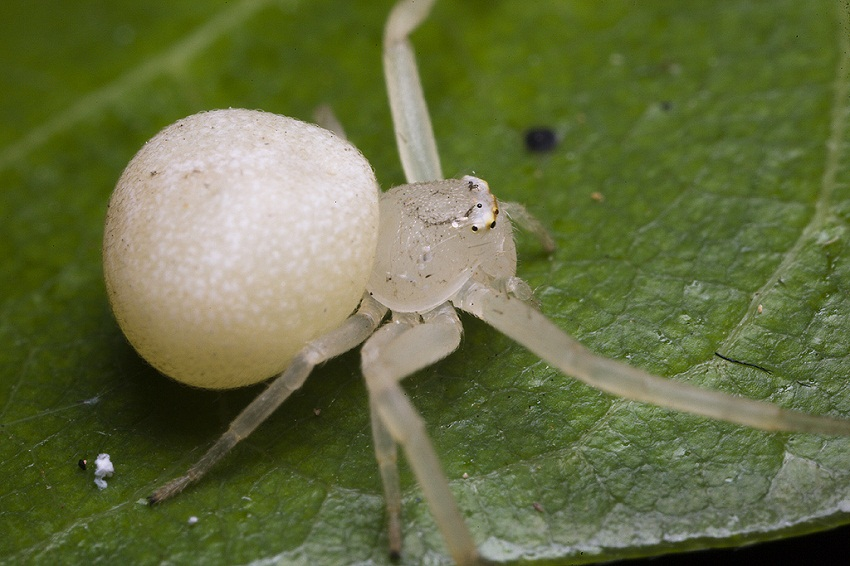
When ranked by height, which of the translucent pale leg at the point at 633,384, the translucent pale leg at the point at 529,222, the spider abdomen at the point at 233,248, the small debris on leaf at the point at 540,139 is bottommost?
the translucent pale leg at the point at 633,384

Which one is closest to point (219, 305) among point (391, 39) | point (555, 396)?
point (555, 396)

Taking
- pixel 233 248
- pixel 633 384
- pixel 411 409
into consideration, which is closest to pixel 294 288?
pixel 233 248

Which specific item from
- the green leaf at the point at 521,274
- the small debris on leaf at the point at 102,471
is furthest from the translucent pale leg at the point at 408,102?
the small debris on leaf at the point at 102,471

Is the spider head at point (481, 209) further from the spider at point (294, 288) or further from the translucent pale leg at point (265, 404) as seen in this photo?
the translucent pale leg at point (265, 404)

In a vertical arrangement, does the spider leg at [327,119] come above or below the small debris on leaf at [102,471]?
above

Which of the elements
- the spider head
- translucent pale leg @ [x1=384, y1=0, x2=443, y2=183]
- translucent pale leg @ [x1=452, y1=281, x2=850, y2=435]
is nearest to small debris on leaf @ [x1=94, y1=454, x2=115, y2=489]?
translucent pale leg @ [x1=452, y1=281, x2=850, y2=435]

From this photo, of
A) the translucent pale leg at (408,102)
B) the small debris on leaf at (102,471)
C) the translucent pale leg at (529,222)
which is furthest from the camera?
the translucent pale leg at (408,102)

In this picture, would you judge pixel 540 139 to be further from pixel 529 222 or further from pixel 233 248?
pixel 233 248
